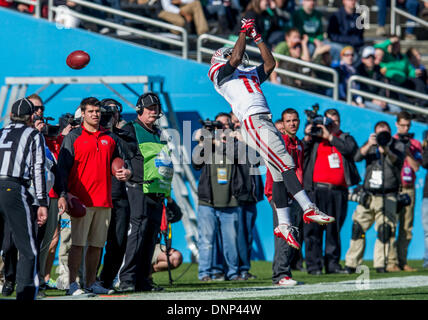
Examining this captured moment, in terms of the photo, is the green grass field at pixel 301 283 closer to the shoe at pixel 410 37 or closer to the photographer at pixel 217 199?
the photographer at pixel 217 199

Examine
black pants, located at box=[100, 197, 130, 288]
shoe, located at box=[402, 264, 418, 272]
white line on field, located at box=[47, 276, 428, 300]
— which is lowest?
white line on field, located at box=[47, 276, 428, 300]

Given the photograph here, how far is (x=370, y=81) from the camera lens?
15.5 m

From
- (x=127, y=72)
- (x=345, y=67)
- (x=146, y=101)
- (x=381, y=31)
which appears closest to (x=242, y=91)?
(x=146, y=101)

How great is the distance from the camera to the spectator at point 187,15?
16.4 metres

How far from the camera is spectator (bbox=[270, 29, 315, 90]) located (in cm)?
1585

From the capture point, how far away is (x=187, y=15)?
651 inches

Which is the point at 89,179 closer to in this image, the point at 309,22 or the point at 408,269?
the point at 408,269

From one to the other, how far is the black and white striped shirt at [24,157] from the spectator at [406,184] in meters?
6.82

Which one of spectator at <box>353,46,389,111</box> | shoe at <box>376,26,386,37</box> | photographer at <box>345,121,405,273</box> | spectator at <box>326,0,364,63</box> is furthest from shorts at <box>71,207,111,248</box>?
shoe at <box>376,26,386,37</box>

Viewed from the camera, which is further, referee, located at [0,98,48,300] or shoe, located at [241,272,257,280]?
shoe, located at [241,272,257,280]

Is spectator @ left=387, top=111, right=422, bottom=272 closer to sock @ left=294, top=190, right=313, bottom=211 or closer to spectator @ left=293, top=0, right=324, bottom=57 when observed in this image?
spectator @ left=293, top=0, right=324, bottom=57

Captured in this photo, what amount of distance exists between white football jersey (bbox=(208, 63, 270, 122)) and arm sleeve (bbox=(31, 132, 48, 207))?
6.46 ft

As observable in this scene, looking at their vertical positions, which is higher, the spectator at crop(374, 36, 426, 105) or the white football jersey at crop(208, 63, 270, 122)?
the spectator at crop(374, 36, 426, 105)
